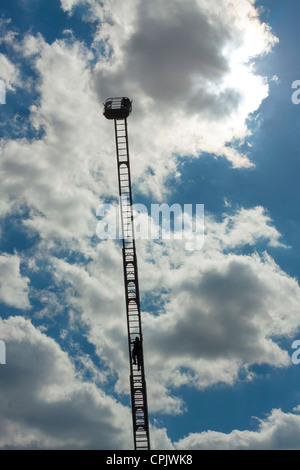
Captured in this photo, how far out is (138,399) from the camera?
196ft

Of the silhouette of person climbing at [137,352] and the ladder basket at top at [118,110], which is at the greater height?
the ladder basket at top at [118,110]

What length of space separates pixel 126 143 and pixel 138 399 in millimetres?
33509

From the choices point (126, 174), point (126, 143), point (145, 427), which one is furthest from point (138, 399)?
point (126, 143)

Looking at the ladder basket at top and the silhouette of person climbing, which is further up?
the ladder basket at top
